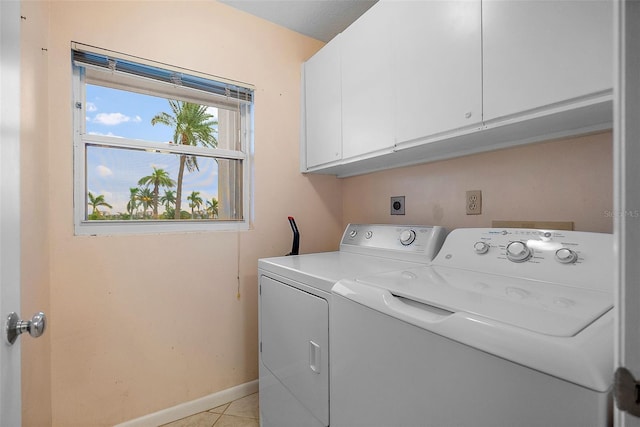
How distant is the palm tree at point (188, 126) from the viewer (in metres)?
1.78

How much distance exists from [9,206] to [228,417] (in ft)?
5.31

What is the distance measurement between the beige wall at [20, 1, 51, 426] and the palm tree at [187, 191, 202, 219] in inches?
26.1

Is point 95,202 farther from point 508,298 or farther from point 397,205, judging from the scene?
point 508,298

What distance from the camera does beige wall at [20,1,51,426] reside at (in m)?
0.97

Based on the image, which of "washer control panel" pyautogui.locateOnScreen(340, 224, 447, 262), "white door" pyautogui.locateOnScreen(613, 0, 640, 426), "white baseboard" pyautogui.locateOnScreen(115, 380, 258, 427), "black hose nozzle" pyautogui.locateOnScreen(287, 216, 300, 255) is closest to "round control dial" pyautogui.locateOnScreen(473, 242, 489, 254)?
"washer control panel" pyautogui.locateOnScreen(340, 224, 447, 262)

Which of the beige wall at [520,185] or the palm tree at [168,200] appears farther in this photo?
the palm tree at [168,200]

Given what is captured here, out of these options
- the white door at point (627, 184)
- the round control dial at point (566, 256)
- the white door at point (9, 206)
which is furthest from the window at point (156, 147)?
the white door at point (627, 184)

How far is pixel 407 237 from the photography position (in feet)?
4.86

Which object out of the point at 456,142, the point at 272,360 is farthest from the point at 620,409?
the point at 272,360

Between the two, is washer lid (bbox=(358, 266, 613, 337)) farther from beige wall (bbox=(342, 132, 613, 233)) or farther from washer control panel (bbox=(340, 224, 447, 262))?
beige wall (bbox=(342, 132, 613, 233))

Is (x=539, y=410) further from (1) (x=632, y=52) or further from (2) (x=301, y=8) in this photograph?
(2) (x=301, y=8)

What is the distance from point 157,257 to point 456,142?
166cm

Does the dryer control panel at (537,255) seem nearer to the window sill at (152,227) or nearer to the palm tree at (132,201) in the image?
the window sill at (152,227)

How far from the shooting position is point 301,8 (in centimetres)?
184
